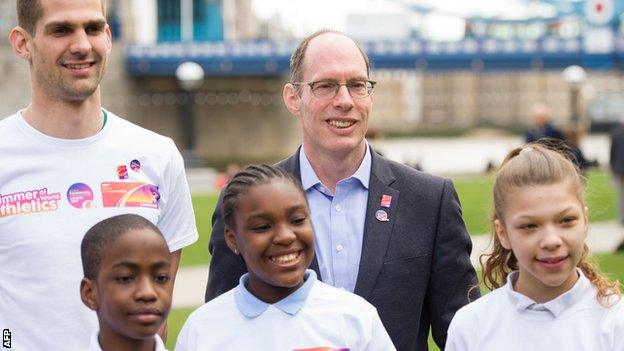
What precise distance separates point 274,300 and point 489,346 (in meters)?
0.71

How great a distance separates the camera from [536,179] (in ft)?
13.3

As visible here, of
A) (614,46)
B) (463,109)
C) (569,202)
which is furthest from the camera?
(463,109)

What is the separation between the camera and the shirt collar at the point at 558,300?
3.96m

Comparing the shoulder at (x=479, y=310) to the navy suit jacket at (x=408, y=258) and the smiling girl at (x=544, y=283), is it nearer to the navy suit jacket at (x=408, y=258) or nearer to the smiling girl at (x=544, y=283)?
the smiling girl at (x=544, y=283)

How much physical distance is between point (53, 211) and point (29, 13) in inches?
27.5

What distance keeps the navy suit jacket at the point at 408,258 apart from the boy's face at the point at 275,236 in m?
0.47

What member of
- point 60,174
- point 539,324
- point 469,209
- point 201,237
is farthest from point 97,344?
point 469,209

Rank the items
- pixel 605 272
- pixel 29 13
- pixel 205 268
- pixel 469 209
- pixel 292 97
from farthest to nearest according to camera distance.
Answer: pixel 469 209, pixel 205 268, pixel 605 272, pixel 292 97, pixel 29 13

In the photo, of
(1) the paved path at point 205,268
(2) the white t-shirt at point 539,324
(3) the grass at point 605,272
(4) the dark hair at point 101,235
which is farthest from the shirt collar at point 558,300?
(1) the paved path at point 205,268

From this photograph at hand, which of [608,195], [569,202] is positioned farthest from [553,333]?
[608,195]

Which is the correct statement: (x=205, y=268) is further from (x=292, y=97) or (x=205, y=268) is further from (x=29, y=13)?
(x=29, y=13)

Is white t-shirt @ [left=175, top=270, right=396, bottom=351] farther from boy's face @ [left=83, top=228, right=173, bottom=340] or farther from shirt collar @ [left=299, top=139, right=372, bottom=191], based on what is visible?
shirt collar @ [left=299, top=139, right=372, bottom=191]

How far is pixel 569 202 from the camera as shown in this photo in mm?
3965

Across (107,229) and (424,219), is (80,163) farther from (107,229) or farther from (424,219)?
(424,219)
